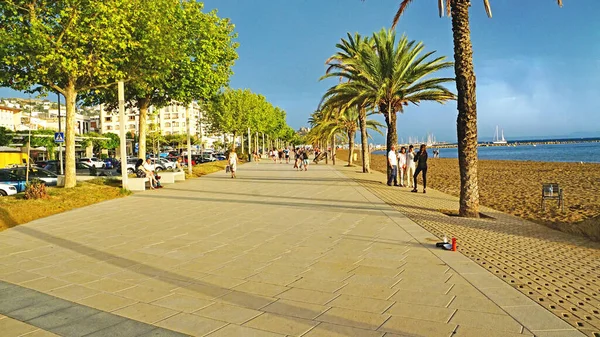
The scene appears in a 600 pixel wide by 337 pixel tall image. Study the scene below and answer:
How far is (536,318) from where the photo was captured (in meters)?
3.69

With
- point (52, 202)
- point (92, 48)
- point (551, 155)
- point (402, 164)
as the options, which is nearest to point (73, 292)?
point (52, 202)

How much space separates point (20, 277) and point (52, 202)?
7415 millimetres

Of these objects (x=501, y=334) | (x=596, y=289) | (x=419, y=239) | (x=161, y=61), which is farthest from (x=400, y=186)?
(x=501, y=334)

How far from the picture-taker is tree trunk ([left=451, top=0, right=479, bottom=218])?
9867 millimetres

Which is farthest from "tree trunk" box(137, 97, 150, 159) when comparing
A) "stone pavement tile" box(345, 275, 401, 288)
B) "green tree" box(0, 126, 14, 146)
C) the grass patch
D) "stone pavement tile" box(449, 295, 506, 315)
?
"green tree" box(0, 126, 14, 146)

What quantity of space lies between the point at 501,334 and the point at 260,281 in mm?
2727

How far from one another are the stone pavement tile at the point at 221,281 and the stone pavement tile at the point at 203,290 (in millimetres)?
81

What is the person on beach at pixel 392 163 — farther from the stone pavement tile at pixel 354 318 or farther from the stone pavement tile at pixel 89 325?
the stone pavement tile at pixel 89 325

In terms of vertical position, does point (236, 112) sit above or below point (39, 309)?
above

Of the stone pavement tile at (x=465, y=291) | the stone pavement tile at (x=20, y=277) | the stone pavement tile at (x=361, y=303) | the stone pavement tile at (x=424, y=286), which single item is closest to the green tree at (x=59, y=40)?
the stone pavement tile at (x=20, y=277)

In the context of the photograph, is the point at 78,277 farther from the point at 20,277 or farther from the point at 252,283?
the point at 252,283

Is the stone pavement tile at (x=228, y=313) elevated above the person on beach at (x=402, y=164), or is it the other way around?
the person on beach at (x=402, y=164)

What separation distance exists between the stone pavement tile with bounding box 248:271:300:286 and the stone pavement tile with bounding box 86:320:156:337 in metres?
1.60

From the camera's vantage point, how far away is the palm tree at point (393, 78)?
18141 millimetres
